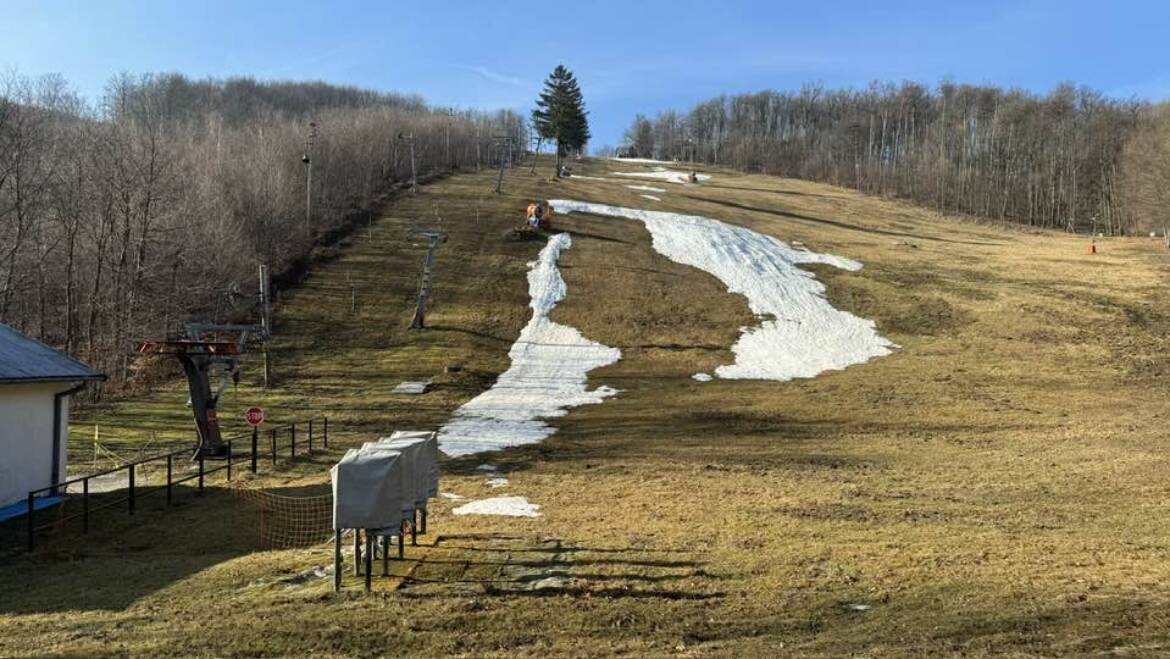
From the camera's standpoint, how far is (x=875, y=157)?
121625mm

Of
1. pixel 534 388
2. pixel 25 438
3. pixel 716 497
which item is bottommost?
pixel 534 388

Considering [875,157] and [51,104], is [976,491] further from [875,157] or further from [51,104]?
[875,157]

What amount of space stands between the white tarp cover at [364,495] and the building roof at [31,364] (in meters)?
10.8

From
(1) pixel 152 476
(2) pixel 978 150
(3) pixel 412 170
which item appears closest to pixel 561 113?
(3) pixel 412 170

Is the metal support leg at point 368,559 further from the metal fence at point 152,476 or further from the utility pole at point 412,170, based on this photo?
the utility pole at point 412,170

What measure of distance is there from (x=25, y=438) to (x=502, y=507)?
10.8 metres

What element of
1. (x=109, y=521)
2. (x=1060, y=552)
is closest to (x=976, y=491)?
(x=1060, y=552)

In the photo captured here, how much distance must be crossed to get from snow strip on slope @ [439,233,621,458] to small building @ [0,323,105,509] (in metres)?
9.63

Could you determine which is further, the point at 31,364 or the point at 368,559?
the point at 31,364

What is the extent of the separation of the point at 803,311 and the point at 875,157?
89256mm

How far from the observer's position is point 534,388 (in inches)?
1276

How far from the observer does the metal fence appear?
593 inches

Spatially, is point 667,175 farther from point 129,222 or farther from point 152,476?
point 152,476

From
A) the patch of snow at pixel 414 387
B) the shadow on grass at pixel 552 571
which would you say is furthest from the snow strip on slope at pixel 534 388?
the shadow on grass at pixel 552 571
